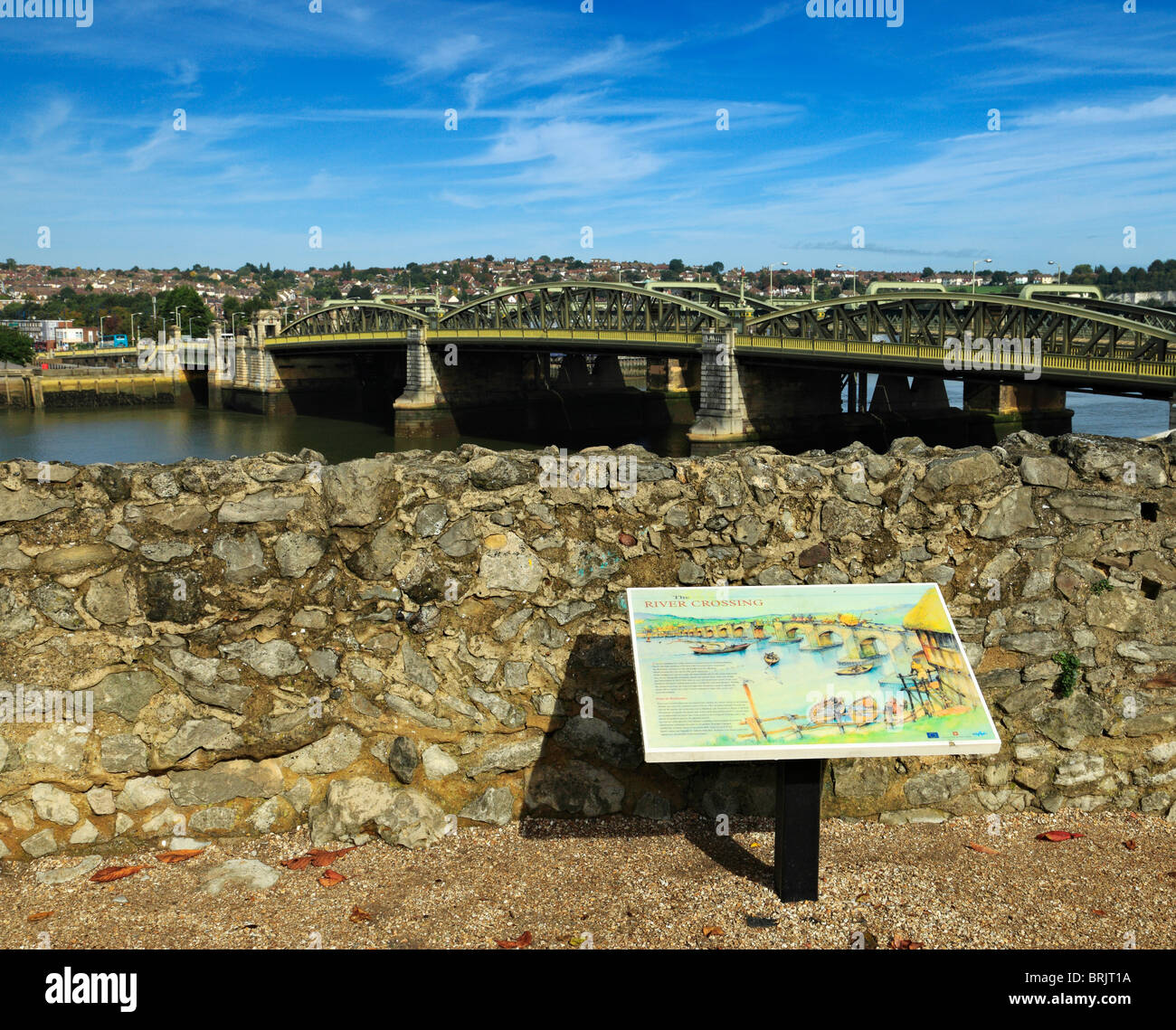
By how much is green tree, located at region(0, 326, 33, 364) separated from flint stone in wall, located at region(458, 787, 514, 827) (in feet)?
277

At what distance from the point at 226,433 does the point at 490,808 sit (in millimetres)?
58704

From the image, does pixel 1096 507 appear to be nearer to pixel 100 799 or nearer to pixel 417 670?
pixel 417 670

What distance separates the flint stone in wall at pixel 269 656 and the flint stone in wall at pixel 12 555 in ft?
2.79

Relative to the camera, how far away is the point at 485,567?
5016 mm

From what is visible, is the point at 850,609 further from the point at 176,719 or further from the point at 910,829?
the point at 176,719

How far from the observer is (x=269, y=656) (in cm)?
486

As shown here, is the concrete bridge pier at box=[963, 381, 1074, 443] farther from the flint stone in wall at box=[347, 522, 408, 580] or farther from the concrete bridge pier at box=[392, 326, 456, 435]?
the flint stone in wall at box=[347, 522, 408, 580]

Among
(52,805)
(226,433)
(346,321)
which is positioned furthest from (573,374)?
(52,805)

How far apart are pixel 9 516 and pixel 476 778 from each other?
219 cm

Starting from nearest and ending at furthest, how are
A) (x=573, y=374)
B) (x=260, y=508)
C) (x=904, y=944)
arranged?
(x=904, y=944)
(x=260, y=508)
(x=573, y=374)

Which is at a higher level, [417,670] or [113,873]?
[417,670]

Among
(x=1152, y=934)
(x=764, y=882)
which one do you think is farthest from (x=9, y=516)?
(x=1152, y=934)

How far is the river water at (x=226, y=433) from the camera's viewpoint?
158 ft

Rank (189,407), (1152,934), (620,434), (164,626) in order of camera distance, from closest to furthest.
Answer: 1. (1152,934)
2. (164,626)
3. (620,434)
4. (189,407)
